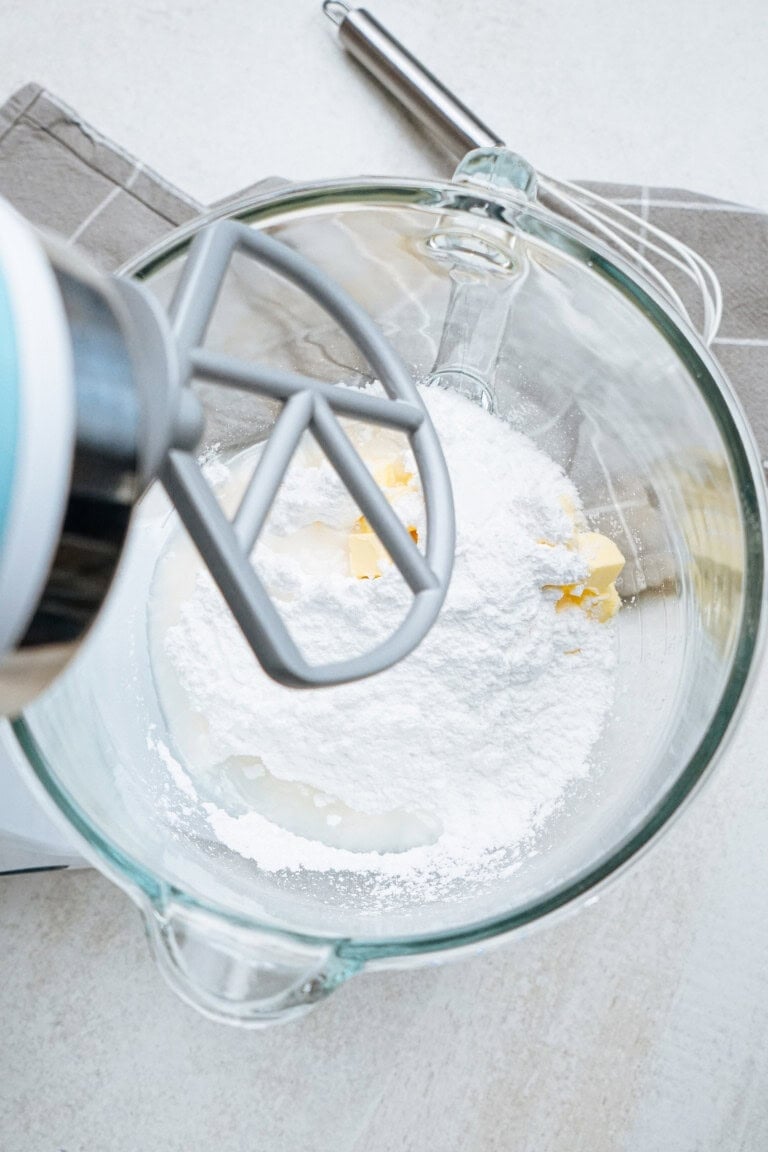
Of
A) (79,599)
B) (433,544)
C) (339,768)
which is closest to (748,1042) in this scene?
(339,768)

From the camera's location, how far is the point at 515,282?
1.90 feet

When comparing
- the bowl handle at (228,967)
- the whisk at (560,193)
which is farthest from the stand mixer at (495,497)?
the whisk at (560,193)

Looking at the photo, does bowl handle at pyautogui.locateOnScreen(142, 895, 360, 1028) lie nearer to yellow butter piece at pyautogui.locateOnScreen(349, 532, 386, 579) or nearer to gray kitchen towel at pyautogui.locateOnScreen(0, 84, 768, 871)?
yellow butter piece at pyautogui.locateOnScreen(349, 532, 386, 579)

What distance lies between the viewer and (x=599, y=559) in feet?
1.81

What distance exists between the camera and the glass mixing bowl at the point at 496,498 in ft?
1.56

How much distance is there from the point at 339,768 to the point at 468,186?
1.05 ft

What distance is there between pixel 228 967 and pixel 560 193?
537mm

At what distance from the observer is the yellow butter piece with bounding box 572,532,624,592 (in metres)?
0.55

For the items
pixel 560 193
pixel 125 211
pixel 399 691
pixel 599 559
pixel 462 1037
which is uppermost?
pixel 560 193

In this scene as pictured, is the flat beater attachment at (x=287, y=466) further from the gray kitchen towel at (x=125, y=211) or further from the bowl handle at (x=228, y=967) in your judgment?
the gray kitchen towel at (x=125, y=211)

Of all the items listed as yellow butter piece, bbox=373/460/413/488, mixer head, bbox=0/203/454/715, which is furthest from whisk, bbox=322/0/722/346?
mixer head, bbox=0/203/454/715

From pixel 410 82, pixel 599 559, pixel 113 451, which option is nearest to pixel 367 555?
pixel 599 559

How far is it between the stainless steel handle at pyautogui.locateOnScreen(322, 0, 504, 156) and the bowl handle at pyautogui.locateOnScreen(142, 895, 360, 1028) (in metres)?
0.56

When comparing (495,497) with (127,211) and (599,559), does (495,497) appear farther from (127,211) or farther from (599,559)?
(127,211)
